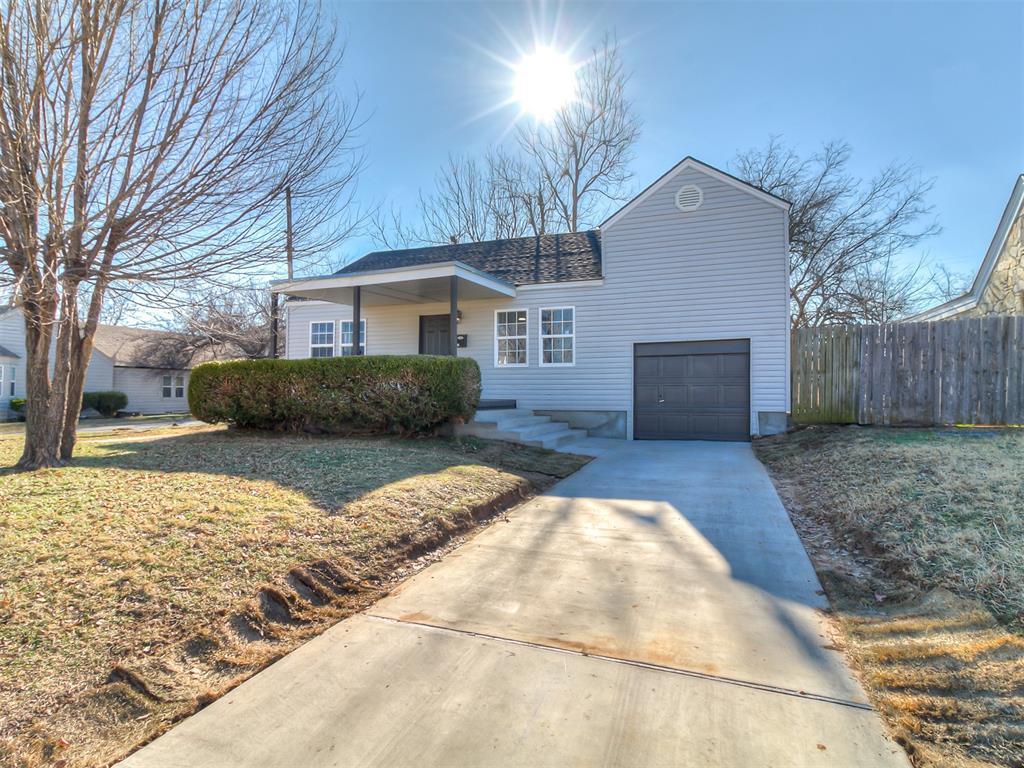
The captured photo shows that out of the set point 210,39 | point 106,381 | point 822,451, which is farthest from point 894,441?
point 106,381

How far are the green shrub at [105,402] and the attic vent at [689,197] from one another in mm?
25245

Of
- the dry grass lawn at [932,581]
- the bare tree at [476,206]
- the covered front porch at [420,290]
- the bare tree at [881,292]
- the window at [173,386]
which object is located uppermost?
the bare tree at [476,206]

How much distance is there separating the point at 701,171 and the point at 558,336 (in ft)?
15.3

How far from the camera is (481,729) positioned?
203 centimetres

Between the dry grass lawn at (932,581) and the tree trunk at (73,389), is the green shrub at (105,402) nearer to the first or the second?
the tree trunk at (73,389)

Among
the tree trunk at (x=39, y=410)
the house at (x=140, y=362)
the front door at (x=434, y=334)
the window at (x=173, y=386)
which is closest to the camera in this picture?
the tree trunk at (x=39, y=410)

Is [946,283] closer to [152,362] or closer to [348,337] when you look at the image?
[348,337]

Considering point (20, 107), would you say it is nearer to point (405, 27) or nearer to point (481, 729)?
point (405, 27)

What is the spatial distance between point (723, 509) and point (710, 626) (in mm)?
2723

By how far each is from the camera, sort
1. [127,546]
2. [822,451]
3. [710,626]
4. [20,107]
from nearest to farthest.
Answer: [710,626], [127,546], [20,107], [822,451]

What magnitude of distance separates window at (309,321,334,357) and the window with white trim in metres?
5.87

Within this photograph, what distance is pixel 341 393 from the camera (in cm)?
877

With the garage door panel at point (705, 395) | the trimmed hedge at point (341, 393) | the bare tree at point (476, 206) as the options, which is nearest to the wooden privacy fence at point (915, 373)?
the garage door panel at point (705, 395)

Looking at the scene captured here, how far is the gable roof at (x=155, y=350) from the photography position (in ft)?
83.8
